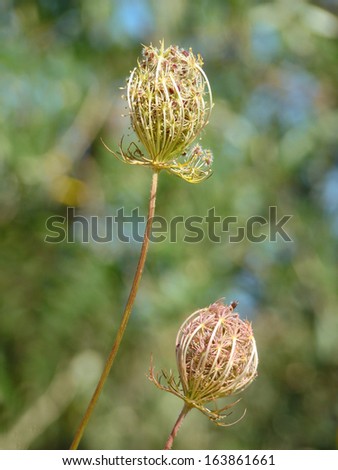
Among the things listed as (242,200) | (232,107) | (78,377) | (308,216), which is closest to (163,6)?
(232,107)

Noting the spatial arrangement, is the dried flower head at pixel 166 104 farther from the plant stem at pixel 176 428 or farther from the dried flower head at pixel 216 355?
the plant stem at pixel 176 428

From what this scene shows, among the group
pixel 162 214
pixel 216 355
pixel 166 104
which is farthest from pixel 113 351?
pixel 162 214

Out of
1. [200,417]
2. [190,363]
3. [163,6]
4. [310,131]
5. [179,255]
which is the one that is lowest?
[190,363]

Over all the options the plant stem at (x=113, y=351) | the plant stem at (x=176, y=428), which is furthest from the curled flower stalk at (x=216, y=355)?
the plant stem at (x=113, y=351)

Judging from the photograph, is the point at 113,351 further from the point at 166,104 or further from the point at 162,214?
the point at 162,214

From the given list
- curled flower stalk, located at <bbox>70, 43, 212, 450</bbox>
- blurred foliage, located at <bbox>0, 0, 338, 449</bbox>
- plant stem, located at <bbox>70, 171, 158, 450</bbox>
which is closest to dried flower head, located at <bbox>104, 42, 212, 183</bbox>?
curled flower stalk, located at <bbox>70, 43, 212, 450</bbox>

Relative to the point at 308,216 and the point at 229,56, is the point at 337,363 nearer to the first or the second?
the point at 308,216
